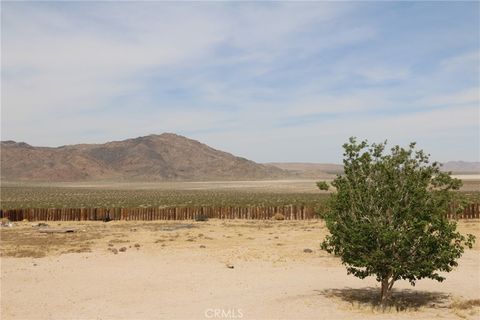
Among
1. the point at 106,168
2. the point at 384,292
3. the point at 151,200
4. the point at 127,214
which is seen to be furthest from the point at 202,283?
the point at 106,168

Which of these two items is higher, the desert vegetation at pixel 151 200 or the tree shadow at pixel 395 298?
the desert vegetation at pixel 151 200

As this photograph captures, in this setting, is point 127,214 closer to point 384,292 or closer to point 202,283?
point 202,283

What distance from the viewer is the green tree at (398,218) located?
12.6 m

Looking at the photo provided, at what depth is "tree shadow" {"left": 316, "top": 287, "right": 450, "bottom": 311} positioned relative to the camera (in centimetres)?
1359

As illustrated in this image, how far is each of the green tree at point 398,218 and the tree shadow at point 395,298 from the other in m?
0.91

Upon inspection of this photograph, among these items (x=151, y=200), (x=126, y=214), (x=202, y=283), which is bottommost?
(x=202, y=283)

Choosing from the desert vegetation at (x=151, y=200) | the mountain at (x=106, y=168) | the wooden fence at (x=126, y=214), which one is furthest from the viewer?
the mountain at (x=106, y=168)

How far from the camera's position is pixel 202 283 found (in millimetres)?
17016

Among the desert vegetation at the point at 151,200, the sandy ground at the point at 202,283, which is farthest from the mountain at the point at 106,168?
the sandy ground at the point at 202,283

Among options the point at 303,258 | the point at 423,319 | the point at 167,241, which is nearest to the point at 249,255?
the point at 303,258

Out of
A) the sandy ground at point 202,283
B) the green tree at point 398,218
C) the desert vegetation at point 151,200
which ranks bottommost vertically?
the sandy ground at point 202,283

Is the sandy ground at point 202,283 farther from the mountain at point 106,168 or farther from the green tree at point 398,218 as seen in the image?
the mountain at point 106,168

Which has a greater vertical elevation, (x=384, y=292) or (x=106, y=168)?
(x=106, y=168)

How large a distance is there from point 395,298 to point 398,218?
297cm
